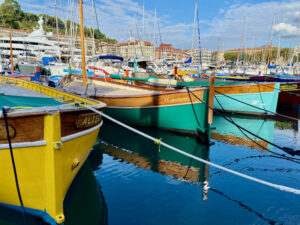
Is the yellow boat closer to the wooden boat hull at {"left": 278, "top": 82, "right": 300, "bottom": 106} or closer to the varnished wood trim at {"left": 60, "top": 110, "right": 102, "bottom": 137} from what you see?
the varnished wood trim at {"left": 60, "top": 110, "right": 102, "bottom": 137}

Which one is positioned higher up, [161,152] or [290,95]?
[290,95]

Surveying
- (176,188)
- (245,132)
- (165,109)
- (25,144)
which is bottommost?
(245,132)

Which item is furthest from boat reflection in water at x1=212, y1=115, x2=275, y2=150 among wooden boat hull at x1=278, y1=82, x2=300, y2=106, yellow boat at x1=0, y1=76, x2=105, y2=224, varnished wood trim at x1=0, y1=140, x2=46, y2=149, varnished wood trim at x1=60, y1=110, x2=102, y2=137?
varnished wood trim at x1=0, y1=140, x2=46, y2=149

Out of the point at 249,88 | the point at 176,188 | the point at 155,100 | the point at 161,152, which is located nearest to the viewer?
the point at 176,188

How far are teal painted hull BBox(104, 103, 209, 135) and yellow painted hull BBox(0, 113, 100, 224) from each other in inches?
227

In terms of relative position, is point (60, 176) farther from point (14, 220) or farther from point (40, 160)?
point (14, 220)

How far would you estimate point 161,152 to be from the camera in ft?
25.3

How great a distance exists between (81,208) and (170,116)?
18.5 feet

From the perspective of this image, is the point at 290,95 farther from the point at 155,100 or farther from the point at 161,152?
the point at 161,152

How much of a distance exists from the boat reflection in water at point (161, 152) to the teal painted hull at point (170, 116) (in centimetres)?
35

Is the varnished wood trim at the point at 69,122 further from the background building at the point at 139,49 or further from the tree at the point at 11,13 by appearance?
the tree at the point at 11,13

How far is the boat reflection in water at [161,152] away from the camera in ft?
20.1

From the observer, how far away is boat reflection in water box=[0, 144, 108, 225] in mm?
3854

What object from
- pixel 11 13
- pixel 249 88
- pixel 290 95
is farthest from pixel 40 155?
pixel 11 13
